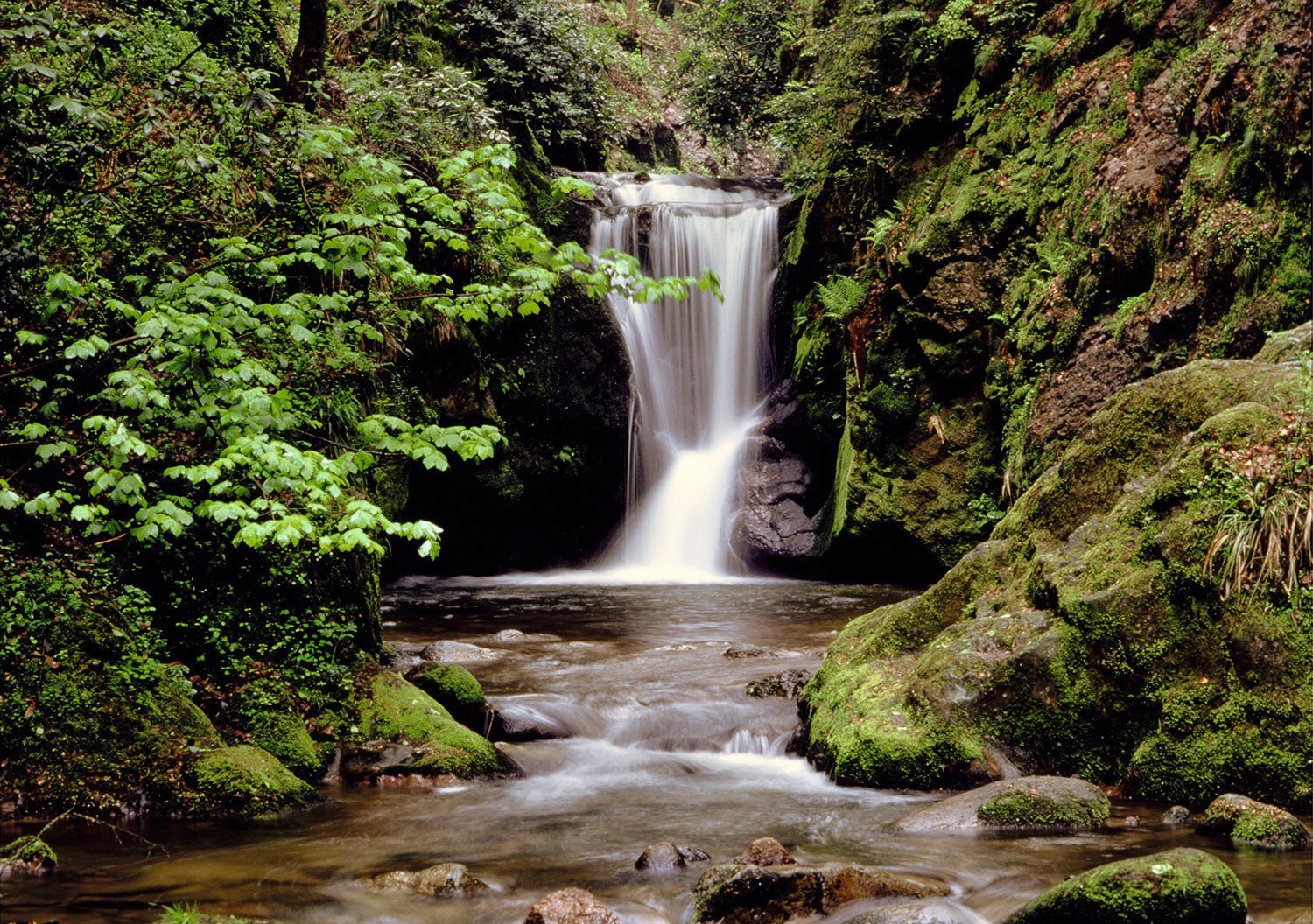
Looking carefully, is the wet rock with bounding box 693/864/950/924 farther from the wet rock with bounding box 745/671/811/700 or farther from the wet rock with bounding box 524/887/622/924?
the wet rock with bounding box 745/671/811/700

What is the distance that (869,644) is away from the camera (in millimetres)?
7535

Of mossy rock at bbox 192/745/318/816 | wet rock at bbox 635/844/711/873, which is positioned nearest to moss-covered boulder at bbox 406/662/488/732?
mossy rock at bbox 192/745/318/816

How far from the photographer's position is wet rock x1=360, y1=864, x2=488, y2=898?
4945 mm

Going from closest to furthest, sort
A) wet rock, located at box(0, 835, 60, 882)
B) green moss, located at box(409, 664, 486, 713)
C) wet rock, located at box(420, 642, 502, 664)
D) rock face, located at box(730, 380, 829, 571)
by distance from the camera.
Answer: wet rock, located at box(0, 835, 60, 882) → green moss, located at box(409, 664, 486, 713) → wet rock, located at box(420, 642, 502, 664) → rock face, located at box(730, 380, 829, 571)

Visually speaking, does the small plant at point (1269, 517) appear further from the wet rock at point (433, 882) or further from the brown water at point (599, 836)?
the wet rock at point (433, 882)

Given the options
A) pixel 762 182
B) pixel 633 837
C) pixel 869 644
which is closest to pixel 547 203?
pixel 762 182

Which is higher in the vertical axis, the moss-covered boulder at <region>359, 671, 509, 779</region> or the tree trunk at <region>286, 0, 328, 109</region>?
the tree trunk at <region>286, 0, 328, 109</region>

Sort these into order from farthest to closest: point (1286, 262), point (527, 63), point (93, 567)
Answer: point (527, 63) → point (1286, 262) → point (93, 567)

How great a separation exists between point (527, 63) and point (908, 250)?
9.25 meters

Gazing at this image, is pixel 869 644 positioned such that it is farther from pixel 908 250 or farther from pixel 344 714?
pixel 908 250

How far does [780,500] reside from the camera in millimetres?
18031

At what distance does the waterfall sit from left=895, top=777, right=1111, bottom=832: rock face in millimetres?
13261

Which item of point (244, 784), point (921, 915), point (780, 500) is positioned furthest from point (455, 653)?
point (780, 500)

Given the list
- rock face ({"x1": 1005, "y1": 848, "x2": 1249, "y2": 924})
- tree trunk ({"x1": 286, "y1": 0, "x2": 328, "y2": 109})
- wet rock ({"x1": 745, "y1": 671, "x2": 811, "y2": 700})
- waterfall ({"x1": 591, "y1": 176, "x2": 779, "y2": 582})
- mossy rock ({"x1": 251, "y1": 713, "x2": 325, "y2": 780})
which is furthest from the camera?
waterfall ({"x1": 591, "y1": 176, "x2": 779, "y2": 582})
